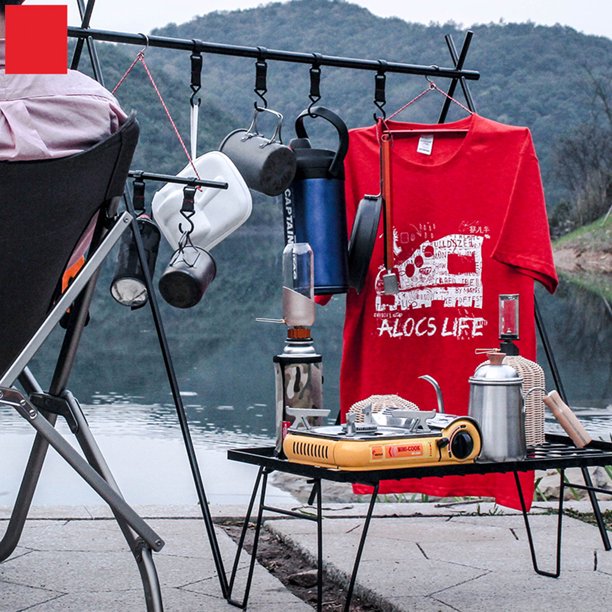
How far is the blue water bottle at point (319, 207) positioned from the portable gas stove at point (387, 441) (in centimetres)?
76

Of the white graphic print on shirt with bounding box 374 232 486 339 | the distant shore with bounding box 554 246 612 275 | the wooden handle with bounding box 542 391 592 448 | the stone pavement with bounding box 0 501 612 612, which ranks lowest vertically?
the distant shore with bounding box 554 246 612 275

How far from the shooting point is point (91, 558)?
2926mm

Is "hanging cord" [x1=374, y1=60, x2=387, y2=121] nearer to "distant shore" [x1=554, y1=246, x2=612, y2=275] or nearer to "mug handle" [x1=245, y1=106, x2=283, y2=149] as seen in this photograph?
"mug handle" [x1=245, y1=106, x2=283, y2=149]

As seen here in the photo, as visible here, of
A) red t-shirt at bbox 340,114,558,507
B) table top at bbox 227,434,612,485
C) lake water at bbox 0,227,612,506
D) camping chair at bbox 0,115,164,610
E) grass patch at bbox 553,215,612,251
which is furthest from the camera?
grass patch at bbox 553,215,612,251

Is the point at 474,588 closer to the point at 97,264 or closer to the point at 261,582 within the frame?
the point at 261,582

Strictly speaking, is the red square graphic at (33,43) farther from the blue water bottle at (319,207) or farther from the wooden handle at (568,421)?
the wooden handle at (568,421)

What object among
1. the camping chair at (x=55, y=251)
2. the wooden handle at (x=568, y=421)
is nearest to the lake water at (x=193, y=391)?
the wooden handle at (x=568, y=421)

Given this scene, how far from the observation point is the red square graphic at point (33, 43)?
1960 mm

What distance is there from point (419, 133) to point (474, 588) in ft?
4.29

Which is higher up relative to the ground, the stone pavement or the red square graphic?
the red square graphic

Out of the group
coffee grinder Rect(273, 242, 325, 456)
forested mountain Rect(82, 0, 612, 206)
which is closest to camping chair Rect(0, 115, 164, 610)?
coffee grinder Rect(273, 242, 325, 456)

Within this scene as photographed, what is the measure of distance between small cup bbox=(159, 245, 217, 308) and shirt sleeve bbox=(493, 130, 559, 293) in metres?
0.79

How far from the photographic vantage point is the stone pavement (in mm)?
2568

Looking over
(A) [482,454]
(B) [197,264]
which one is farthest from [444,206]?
(A) [482,454]
